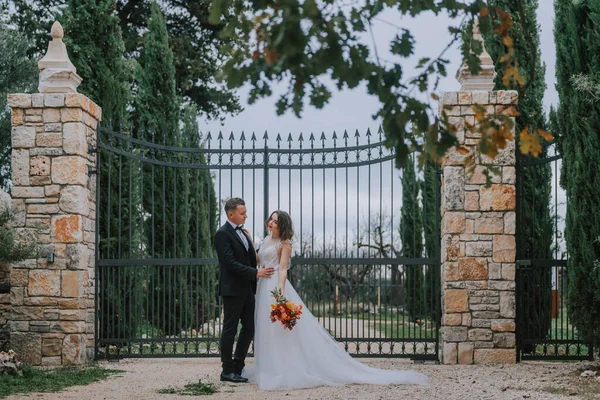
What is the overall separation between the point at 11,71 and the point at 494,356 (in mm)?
12149

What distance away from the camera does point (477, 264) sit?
8703 mm

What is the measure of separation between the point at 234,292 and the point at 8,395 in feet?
6.83

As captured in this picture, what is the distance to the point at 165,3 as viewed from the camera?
853 inches

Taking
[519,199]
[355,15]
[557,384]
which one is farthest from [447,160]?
[355,15]

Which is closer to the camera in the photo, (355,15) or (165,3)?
(355,15)

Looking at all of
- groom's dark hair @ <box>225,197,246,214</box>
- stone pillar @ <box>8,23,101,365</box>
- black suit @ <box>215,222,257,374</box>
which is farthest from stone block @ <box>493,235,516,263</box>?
stone pillar @ <box>8,23,101,365</box>

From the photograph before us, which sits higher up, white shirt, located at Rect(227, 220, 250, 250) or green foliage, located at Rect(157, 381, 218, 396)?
white shirt, located at Rect(227, 220, 250, 250)

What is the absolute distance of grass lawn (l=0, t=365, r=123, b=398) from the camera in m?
7.12

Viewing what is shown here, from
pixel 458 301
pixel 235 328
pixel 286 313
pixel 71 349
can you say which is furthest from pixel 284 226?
pixel 71 349

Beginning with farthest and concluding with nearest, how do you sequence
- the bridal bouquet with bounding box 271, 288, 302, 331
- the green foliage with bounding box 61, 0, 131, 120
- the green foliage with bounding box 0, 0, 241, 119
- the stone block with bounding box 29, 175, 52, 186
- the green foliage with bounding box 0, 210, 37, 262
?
the green foliage with bounding box 0, 0, 241, 119, the green foliage with bounding box 61, 0, 131, 120, the stone block with bounding box 29, 175, 52, 186, the green foliage with bounding box 0, 210, 37, 262, the bridal bouquet with bounding box 271, 288, 302, 331

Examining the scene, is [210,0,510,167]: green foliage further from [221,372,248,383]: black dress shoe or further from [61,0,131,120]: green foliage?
[61,0,131,120]: green foliage

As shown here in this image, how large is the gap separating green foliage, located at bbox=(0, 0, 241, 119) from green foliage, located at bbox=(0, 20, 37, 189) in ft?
6.94

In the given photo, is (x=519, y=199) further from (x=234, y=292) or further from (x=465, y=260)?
(x=234, y=292)

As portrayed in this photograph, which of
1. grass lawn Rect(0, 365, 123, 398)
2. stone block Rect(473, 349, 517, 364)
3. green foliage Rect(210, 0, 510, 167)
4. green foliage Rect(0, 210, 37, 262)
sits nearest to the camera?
green foliage Rect(210, 0, 510, 167)
